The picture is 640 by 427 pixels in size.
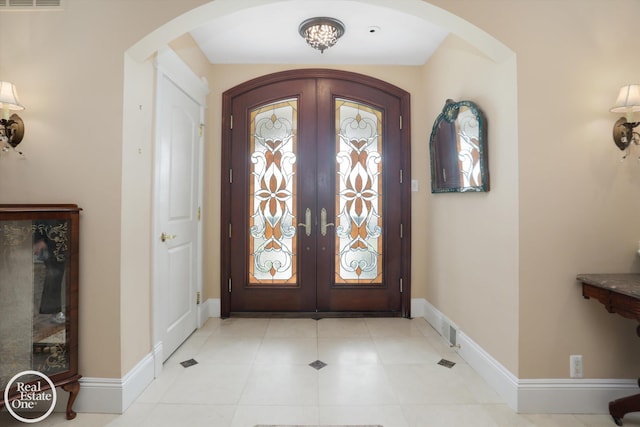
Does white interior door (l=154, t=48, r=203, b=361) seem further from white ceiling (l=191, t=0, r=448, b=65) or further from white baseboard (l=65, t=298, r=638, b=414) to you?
white ceiling (l=191, t=0, r=448, b=65)

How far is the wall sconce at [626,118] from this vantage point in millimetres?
1813

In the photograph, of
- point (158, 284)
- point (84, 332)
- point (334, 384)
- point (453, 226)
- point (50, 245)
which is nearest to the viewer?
point (50, 245)

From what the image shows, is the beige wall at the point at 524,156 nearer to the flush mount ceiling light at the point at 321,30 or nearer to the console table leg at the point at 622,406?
the console table leg at the point at 622,406

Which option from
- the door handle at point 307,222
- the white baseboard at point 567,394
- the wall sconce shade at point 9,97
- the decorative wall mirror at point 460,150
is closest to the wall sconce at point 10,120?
the wall sconce shade at point 9,97

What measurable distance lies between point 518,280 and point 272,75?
A: 117 inches

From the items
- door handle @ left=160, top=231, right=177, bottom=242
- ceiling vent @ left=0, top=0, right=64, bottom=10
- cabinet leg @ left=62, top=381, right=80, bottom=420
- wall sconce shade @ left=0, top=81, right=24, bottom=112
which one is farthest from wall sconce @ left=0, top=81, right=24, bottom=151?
cabinet leg @ left=62, top=381, right=80, bottom=420

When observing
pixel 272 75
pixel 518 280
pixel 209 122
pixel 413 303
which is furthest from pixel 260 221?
pixel 518 280

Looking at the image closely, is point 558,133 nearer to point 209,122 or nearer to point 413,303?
point 413,303

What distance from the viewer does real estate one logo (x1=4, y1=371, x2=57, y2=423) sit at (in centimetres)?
177

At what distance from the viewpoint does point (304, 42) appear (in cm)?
318

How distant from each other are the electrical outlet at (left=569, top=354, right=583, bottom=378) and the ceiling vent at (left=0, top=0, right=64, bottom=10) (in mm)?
3656

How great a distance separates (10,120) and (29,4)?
0.70 meters

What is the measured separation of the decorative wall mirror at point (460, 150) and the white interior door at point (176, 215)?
2.24 meters

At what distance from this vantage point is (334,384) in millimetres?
2266
